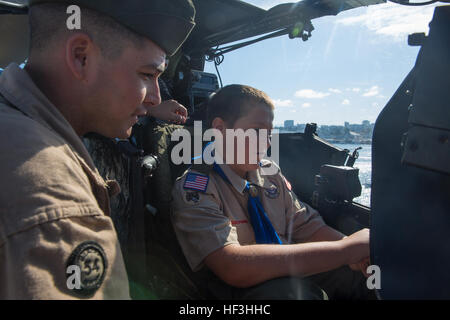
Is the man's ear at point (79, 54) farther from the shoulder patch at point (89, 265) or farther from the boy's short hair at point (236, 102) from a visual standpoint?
the boy's short hair at point (236, 102)

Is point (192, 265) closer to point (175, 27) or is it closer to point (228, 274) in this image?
point (228, 274)

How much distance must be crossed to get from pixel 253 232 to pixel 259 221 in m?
0.06

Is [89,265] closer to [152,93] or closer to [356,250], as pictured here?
[152,93]

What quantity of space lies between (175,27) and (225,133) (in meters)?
0.67

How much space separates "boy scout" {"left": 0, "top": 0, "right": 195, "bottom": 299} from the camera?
470mm

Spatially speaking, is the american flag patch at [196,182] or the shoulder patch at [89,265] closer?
the shoulder patch at [89,265]

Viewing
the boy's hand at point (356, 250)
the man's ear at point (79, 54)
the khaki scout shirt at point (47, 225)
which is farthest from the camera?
the boy's hand at point (356, 250)

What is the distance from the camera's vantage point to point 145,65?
0.87m

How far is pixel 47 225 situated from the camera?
1.57 ft

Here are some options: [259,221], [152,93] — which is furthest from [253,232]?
[152,93]

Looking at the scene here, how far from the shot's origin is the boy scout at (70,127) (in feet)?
1.54

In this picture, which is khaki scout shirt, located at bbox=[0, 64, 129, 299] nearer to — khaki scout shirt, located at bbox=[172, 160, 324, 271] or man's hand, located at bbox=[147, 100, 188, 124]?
khaki scout shirt, located at bbox=[172, 160, 324, 271]

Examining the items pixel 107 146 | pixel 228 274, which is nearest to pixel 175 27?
pixel 107 146

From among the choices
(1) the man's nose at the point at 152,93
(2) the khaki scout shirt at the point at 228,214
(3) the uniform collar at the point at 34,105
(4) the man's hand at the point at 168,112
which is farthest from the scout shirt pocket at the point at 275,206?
(3) the uniform collar at the point at 34,105
